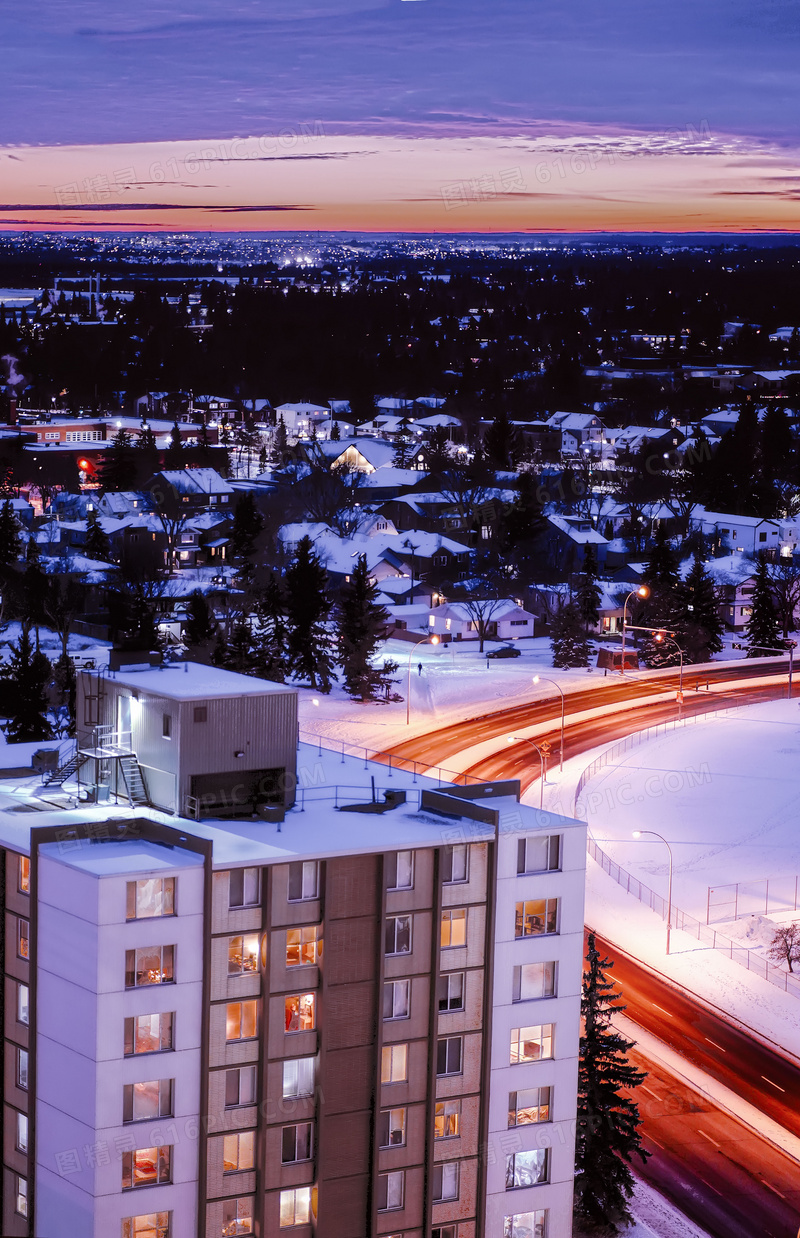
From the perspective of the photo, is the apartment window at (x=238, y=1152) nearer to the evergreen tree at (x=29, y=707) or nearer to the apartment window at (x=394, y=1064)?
the apartment window at (x=394, y=1064)

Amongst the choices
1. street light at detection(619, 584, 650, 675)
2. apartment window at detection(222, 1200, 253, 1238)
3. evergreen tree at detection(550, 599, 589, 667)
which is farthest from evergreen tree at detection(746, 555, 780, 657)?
apartment window at detection(222, 1200, 253, 1238)

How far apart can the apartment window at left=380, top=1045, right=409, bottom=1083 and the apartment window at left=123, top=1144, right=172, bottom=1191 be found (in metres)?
2.44

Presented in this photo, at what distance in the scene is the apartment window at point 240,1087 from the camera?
57.8 feet

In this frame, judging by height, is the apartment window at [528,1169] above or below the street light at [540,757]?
above

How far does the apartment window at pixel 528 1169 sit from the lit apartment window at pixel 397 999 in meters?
2.19

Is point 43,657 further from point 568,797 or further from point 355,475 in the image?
point 355,475

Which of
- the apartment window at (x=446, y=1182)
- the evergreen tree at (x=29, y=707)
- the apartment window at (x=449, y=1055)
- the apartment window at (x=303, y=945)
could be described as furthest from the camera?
the evergreen tree at (x=29, y=707)

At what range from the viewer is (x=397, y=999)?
18.3m

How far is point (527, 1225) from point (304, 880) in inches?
195

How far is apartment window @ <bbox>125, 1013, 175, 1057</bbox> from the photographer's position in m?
17.1

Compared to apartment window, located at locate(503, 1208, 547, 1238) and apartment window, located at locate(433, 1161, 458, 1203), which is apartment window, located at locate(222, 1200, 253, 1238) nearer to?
apartment window, located at locate(433, 1161, 458, 1203)

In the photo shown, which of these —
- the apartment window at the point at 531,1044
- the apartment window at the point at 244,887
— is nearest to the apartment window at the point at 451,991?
the apartment window at the point at 531,1044

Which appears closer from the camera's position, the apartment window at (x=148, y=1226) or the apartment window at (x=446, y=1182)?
the apartment window at (x=148, y=1226)

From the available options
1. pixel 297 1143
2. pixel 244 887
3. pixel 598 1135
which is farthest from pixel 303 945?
pixel 598 1135
